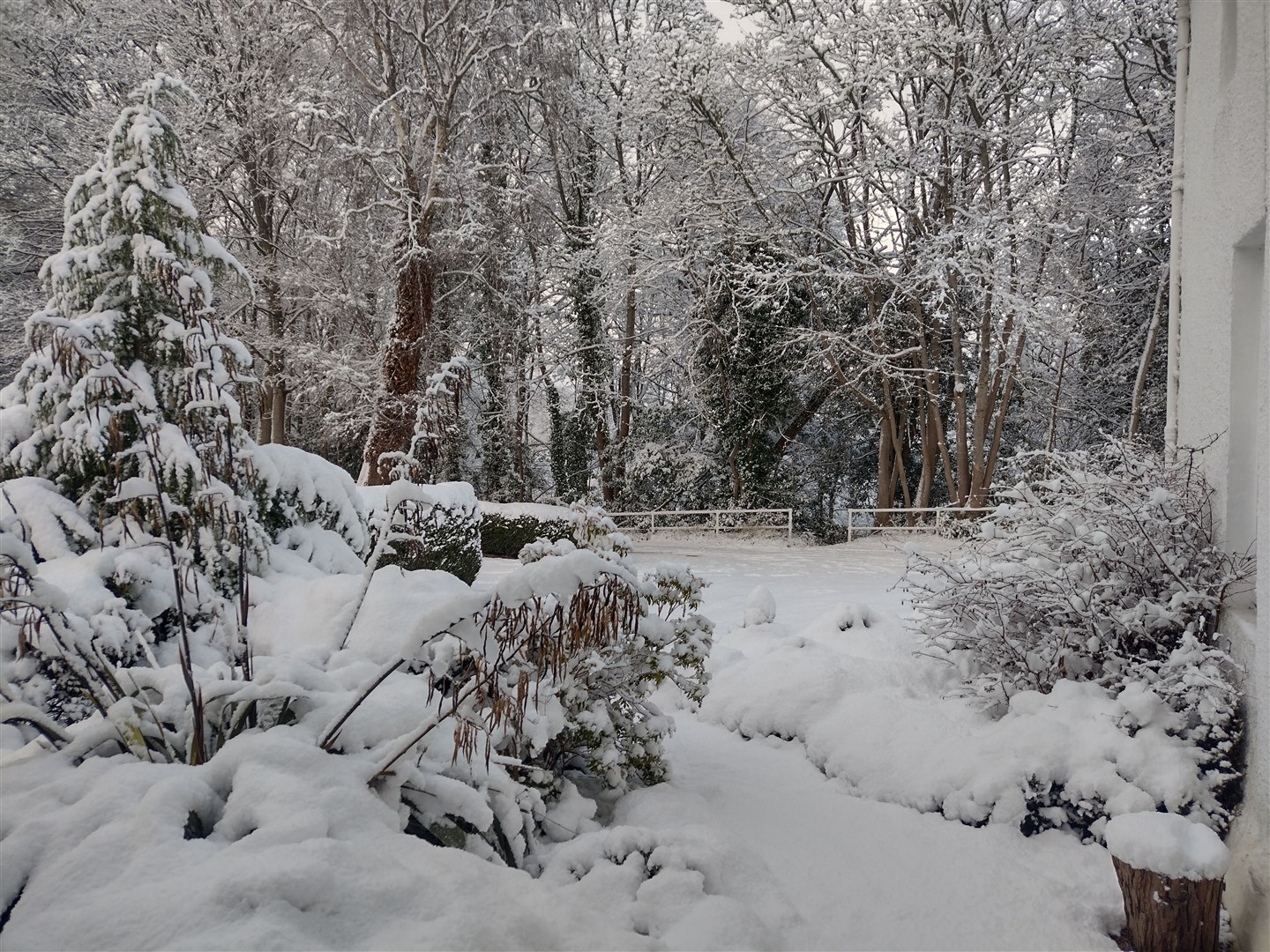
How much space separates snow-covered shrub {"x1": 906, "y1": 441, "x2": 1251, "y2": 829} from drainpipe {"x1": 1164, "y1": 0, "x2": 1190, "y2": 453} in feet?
0.91

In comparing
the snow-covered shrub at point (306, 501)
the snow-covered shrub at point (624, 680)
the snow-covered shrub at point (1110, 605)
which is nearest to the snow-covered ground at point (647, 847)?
the snow-covered shrub at point (624, 680)

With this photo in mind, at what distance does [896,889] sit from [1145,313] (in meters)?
14.8

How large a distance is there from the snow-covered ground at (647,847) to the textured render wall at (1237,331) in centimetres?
51

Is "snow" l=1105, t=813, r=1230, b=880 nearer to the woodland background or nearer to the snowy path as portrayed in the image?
the snowy path

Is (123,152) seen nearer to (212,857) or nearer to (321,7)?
(212,857)

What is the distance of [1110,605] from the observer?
3.32 metres

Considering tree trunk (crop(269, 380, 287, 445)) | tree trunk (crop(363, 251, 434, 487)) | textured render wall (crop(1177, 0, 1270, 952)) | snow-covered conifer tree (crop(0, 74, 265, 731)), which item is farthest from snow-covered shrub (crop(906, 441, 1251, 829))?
tree trunk (crop(269, 380, 287, 445))

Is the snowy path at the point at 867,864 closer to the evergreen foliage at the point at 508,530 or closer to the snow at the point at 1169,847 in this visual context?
the snow at the point at 1169,847

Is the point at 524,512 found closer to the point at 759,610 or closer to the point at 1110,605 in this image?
the point at 759,610

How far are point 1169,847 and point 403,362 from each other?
10.0 m

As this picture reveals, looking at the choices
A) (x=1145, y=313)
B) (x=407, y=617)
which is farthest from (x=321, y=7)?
(x=1145, y=313)

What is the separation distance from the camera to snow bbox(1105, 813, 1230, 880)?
216cm

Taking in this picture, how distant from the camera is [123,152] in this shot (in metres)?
3.72

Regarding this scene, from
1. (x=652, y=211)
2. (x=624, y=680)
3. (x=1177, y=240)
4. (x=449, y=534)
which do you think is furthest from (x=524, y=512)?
(x=1177, y=240)
